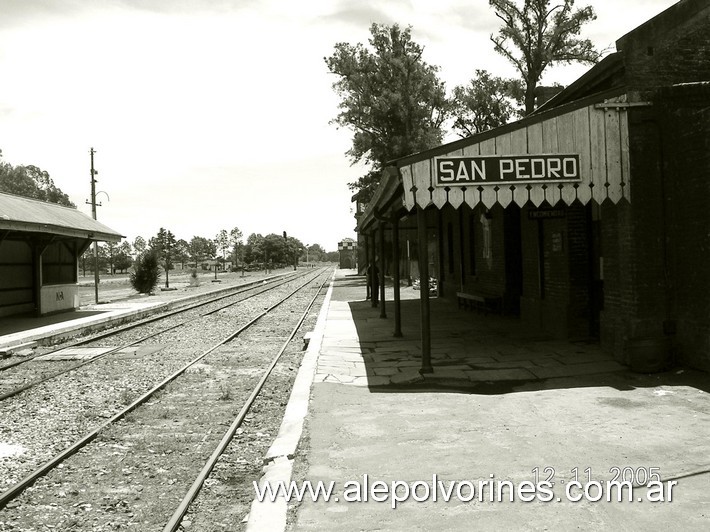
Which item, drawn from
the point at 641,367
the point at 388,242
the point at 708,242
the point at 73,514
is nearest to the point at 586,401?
the point at 641,367

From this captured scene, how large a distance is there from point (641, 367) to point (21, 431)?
7.33 metres

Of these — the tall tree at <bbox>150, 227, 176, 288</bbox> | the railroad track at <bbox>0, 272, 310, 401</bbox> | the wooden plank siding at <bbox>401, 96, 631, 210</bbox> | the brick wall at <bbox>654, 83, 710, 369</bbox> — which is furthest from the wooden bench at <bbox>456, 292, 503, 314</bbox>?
the tall tree at <bbox>150, 227, 176, 288</bbox>

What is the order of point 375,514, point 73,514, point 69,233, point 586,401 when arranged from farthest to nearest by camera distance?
point 69,233
point 586,401
point 73,514
point 375,514

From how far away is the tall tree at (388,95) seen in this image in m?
37.4

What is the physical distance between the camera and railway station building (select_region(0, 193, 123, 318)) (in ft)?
56.6

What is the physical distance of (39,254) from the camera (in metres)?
19.0

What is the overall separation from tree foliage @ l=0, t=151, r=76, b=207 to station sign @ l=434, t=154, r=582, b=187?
81.6 metres

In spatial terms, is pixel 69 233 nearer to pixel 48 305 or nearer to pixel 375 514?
pixel 48 305

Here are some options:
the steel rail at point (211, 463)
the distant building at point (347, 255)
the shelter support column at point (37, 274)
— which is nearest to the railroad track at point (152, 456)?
the steel rail at point (211, 463)

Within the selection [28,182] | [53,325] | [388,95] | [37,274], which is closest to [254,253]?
[28,182]

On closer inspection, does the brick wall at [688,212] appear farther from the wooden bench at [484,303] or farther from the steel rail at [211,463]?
the wooden bench at [484,303]

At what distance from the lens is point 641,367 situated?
25.2 ft

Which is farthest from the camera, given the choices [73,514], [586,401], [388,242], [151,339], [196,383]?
[388,242]

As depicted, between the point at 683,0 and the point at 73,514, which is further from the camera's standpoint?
the point at 683,0
